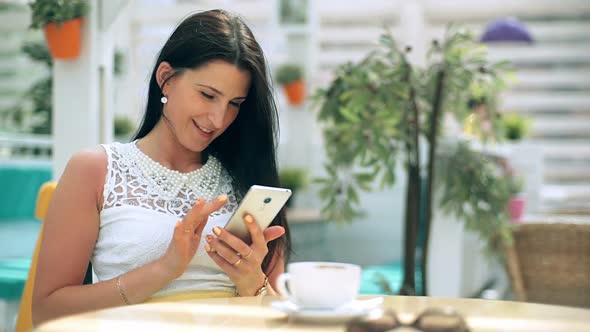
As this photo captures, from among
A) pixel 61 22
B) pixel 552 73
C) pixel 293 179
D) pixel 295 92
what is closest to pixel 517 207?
pixel 293 179

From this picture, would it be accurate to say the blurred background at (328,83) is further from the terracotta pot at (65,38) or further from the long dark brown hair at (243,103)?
the long dark brown hair at (243,103)

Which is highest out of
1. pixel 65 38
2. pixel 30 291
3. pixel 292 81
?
pixel 65 38

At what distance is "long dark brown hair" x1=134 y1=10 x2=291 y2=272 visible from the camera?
162 centimetres

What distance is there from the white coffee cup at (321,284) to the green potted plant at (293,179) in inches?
197

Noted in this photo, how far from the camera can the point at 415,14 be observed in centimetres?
686

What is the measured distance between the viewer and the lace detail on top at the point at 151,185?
5.16 ft

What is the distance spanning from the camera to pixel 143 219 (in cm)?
155

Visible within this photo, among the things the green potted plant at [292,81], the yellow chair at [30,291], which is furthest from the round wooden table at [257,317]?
the green potted plant at [292,81]

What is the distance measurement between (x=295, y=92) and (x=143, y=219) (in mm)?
5223

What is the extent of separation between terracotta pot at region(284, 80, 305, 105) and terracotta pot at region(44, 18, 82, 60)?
12.3 feet

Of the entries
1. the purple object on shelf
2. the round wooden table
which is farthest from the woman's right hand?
the purple object on shelf

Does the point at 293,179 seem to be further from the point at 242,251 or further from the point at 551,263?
the point at 242,251

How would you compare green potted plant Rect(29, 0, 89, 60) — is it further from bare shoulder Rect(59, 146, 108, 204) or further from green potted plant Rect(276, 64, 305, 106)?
green potted plant Rect(276, 64, 305, 106)

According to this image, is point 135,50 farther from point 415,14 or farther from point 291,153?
point 415,14
